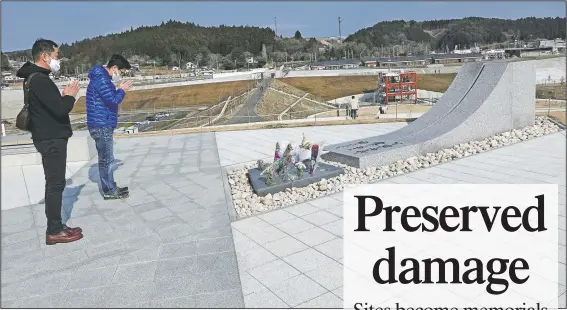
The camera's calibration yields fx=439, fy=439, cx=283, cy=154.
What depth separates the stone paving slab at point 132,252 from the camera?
2826mm


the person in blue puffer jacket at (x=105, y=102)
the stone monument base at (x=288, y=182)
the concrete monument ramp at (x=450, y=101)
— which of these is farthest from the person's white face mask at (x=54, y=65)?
the concrete monument ramp at (x=450, y=101)

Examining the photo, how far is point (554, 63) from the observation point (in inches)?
2147

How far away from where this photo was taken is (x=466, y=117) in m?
7.51

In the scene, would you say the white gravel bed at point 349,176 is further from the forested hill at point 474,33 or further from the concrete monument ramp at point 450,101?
the forested hill at point 474,33

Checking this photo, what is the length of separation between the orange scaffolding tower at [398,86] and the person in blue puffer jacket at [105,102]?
33.9m

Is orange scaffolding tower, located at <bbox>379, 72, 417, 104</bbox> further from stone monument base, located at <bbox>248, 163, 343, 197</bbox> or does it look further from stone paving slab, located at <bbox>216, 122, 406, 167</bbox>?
stone monument base, located at <bbox>248, 163, 343, 197</bbox>

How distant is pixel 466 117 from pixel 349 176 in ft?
9.89

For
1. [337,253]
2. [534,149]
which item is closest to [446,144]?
[534,149]

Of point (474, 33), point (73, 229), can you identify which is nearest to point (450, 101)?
point (73, 229)

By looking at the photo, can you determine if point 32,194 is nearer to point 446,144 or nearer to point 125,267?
point 125,267

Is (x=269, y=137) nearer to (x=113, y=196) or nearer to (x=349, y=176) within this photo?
(x=349, y=176)

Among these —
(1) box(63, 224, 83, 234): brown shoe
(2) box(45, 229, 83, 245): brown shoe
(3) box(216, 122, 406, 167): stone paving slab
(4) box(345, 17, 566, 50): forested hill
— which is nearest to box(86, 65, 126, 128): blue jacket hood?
(1) box(63, 224, 83, 234): brown shoe

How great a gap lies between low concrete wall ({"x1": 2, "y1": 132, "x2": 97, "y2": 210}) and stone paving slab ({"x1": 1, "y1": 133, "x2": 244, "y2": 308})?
589 millimetres

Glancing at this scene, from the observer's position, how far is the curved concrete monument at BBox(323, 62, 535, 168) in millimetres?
6555
